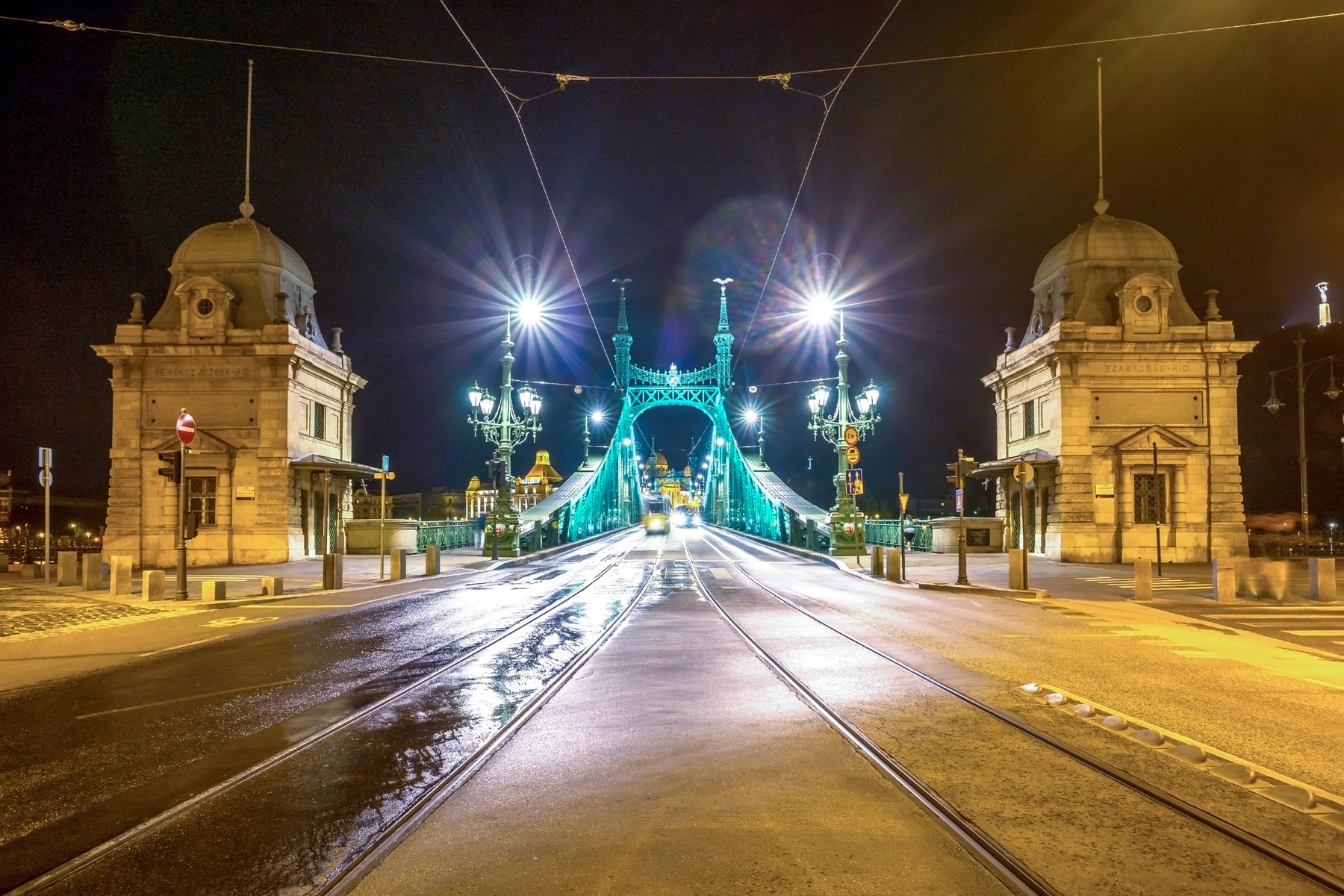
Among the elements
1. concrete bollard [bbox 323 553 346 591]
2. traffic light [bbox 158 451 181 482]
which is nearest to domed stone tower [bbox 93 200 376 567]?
concrete bollard [bbox 323 553 346 591]

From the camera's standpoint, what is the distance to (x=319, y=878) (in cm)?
419

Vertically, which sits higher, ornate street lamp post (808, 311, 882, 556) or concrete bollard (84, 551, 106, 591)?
ornate street lamp post (808, 311, 882, 556)

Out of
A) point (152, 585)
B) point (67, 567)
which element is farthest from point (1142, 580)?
point (67, 567)

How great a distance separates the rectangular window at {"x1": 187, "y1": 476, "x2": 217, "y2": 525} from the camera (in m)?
30.5

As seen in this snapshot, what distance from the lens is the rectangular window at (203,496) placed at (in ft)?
100.0

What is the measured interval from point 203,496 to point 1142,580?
28477 millimetres

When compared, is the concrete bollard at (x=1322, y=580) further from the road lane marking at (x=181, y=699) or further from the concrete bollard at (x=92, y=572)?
the concrete bollard at (x=92, y=572)

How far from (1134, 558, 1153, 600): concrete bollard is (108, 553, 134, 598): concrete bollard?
2121 cm

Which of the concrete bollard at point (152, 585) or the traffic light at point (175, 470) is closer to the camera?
the traffic light at point (175, 470)

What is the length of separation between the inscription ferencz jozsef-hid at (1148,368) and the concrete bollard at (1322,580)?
12922mm

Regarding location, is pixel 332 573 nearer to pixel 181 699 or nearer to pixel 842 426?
pixel 181 699

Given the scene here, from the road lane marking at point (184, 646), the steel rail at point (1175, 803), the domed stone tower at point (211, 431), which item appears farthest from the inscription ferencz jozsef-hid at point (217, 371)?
the steel rail at point (1175, 803)

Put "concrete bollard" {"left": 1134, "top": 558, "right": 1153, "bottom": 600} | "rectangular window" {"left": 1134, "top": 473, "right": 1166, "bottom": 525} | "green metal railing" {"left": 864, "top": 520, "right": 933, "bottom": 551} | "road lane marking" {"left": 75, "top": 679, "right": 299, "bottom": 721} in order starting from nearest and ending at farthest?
"road lane marking" {"left": 75, "top": 679, "right": 299, "bottom": 721} < "concrete bollard" {"left": 1134, "top": 558, "right": 1153, "bottom": 600} < "rectangular window" {"left": 1134, "top": 473, "right": 1166, "bottom": 525} < "green metal railing" {"left": 864, "top": 520, "right": 933, "bottom": 551}

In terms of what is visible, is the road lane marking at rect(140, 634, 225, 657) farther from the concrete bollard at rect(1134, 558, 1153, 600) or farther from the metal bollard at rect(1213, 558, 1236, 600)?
the metal bollard at rect(1213, 558, 1236, 600)
